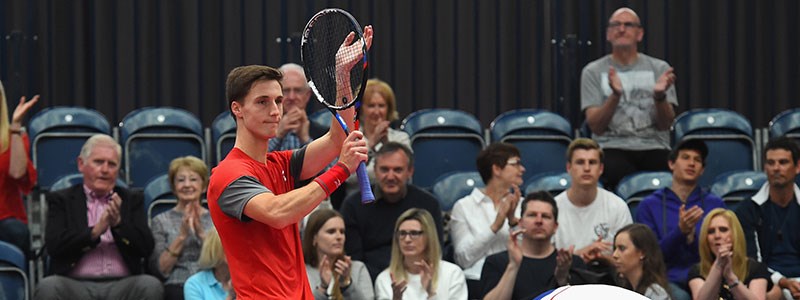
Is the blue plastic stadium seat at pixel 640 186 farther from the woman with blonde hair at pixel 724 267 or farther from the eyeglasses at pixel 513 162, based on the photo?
the woman with blonde hair at pixel 724 267

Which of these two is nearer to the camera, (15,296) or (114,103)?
(15,296)

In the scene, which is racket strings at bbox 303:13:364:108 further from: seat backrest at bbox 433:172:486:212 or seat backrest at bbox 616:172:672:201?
seat backrest at bbox 616:172:672:201

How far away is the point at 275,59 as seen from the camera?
38.0ft

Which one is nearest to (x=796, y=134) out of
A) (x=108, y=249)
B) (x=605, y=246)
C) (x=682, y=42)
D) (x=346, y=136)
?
(x=682, y=42)

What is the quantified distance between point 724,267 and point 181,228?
337 centimetres

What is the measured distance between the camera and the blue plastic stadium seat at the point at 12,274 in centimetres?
829

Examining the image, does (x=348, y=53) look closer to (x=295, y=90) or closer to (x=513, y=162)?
(x=295, y=90)

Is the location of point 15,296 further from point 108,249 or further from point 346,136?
point 346,136

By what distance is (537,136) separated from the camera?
34.1 ft

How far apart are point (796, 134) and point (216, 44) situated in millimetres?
4837

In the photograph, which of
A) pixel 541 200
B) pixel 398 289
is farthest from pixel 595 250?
Answer: pixel 398 289

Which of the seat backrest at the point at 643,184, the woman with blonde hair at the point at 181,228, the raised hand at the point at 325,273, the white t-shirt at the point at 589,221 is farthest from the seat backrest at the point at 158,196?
the seat backrest at the point at 643,184

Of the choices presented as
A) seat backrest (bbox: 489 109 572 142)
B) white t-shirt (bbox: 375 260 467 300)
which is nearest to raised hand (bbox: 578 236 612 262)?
white t-shirt (bbox: 375 260 467 300)

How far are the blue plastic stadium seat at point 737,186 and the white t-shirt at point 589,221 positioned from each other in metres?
1.15
